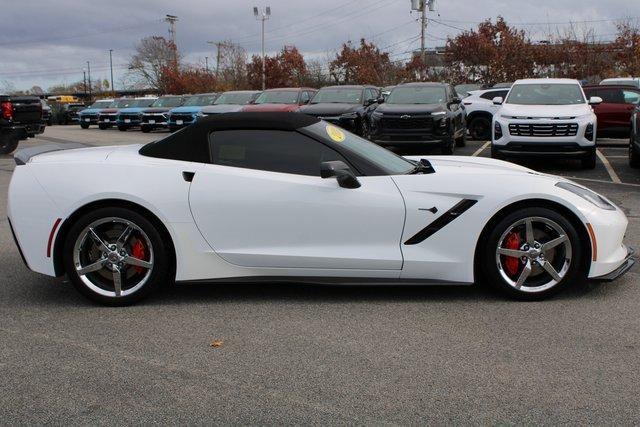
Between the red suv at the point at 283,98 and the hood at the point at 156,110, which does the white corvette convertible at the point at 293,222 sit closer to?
the red suv at the point at 283,98

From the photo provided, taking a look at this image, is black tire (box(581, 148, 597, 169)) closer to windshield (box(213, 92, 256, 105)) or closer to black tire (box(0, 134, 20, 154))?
windshield (box(213, 92, 256, 105))

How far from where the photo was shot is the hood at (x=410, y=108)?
47.0ft

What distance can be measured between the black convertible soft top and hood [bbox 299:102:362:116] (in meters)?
12.0

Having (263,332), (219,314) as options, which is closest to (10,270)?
(219,314)

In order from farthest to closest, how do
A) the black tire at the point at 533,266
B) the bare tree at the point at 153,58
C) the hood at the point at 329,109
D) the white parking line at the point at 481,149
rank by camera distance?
the bare tree at the point at 153,58 → the hood at the point at 329,109 → the white parking line at the point at 481,149 → the black tire at the point at 533,266

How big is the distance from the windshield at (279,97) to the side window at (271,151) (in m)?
14.9

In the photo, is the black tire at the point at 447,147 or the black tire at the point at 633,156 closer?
the black tire at the point at 633,156

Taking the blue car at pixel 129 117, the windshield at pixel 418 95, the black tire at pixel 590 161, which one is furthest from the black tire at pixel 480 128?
the blue car at pixel 129 117

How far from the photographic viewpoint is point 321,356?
148 inches

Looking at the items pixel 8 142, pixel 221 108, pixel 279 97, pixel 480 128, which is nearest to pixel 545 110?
pixel 480 128

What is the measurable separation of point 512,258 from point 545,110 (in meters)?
8.57

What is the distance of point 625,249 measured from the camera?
490 cm

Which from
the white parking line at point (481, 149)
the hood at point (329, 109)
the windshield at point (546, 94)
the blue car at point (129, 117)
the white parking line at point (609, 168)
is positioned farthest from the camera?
the blue car at point (129, 117)

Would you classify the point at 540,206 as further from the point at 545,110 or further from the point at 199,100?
the point at 199,100
